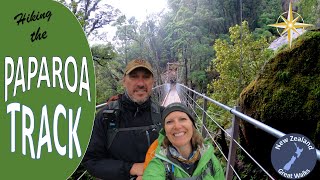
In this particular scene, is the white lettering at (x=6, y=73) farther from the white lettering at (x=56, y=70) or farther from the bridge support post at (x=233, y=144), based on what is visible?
the bridge support post at (x=233, y=144)

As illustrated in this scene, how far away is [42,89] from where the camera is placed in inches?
33.2

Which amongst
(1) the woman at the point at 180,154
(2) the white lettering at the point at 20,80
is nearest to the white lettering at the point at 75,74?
(2) the white lettering at the point at 20,80

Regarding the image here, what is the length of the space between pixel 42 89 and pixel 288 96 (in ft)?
9.91

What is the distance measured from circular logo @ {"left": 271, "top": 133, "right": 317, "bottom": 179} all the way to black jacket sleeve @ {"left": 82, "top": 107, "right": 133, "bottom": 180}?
0.75 m

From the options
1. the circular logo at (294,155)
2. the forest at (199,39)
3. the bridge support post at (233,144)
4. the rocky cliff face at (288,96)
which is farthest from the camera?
the forest at (199,39)

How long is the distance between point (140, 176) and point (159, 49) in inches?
921

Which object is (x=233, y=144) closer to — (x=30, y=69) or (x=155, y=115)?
(x=155, y=115)

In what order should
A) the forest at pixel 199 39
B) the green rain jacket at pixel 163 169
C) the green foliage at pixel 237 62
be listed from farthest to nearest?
1. the forest at pixel 199 39
2. the green foliage at pixel 237 62
3. the green rain jacket at pixel 163 169

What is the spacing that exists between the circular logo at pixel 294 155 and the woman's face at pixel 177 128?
1.81 ft

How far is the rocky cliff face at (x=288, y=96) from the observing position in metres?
3.26

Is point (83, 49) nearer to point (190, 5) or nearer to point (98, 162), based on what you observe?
point (98, 162)

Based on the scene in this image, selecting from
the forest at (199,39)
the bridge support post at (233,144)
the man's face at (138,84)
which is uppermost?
the forest at (199,39)

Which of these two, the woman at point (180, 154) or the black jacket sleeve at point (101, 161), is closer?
the woman at point (180, 154)

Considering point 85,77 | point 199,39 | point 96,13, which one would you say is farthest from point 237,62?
point 85,77
